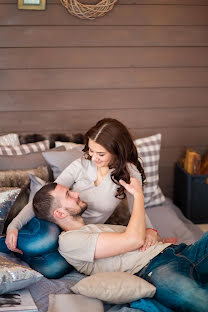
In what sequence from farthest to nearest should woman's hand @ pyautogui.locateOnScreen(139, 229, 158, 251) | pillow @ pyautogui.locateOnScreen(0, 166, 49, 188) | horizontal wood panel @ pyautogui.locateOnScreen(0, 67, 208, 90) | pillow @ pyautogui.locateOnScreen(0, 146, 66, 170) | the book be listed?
horizontal wood panel @ pyautogui.locateOnScreen(0, 67, 208, 90) → pillow @ pyautogui.locateOnScreen(0, 146, 66, 170) → pillow @ pyautogui.locateOnScreen(0, 166, 49, 188) → woman's hand @ pyautogui.locateOnScreen(139, 229, 158, 251) → the book

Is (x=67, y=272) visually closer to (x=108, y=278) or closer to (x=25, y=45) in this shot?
(x=108, y=278)

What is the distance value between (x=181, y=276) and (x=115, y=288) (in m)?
0.29

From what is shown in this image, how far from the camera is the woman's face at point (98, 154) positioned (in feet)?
7.91

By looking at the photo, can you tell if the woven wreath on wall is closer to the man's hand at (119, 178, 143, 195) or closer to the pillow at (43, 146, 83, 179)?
the pillow at (43, 146, 83, 179)

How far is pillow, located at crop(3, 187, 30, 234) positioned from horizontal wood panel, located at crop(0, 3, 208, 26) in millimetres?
1298

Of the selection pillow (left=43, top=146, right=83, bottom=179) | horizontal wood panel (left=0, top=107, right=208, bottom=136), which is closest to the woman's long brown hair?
pillow (left=43, top=146, right=83, bottom=179)

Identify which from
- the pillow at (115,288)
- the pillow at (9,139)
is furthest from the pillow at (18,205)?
the pillow at (115,288)

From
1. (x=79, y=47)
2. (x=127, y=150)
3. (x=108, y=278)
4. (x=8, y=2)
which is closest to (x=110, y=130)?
(x=127, y=150)

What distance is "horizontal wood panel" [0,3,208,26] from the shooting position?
10.7 feet

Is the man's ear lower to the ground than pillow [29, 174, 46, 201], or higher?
higher

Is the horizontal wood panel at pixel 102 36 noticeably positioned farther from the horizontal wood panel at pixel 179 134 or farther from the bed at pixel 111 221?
the bed at pixel 111 221

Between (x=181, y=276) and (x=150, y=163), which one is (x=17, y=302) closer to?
(x=181, y=276)

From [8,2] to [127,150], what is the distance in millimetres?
1510

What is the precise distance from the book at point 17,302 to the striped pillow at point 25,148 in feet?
4.04
